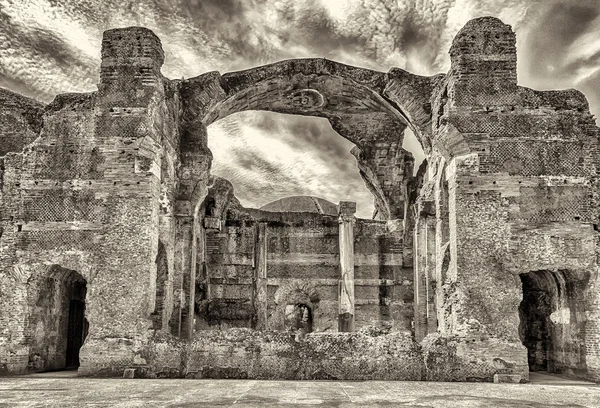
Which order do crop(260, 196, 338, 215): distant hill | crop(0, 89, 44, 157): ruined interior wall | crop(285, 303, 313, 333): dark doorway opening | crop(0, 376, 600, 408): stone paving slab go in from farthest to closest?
1. crop(260, 196, 338, 215): distant hill
2. crop(285, 303, 313, 333): dark doorway opening
3. crop(0, 89, 44, 157): ruined interior wall
4. crop(0, 376, 600, 408): stone paving slab

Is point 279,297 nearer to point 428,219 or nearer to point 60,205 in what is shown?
point 428,219

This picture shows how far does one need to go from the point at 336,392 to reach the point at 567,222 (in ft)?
18.0

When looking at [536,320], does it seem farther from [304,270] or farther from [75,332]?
[75,332]

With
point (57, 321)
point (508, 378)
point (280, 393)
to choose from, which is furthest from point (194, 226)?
point (508, 378)

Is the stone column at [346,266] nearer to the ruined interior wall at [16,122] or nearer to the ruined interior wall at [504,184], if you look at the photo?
the ruined interior wall at [504,184]

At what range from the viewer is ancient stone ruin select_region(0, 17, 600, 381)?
32.5ft

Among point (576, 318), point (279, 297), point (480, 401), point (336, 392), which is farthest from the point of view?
point (279, 297)

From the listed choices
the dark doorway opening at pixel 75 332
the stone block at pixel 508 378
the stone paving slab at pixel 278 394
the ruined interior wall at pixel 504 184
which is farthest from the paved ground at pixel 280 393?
the dark doorway opening at pixel 75 332

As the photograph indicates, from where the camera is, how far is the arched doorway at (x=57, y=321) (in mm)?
10438

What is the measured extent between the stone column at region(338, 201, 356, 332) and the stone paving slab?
799 centimetres

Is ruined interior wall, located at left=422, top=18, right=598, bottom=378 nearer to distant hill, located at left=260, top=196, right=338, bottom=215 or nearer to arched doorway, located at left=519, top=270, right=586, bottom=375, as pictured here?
arched doorway, located at left=519, top=270, right=586, bottom=375

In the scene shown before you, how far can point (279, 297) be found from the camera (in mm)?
17719

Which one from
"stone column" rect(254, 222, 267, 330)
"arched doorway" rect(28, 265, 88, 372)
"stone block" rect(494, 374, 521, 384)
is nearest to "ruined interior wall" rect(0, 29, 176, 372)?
"arched doorway" rect(28, 265, 88, 372)

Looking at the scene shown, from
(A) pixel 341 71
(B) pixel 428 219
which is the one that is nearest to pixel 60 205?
(A) pixel 341 71
